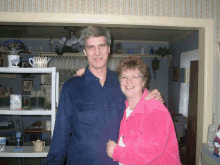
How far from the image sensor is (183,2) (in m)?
2.06

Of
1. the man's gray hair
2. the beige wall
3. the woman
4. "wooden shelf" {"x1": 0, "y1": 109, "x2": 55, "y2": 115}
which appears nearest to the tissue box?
"wooden shelf" {"x1": 0, "y1": 109, "x2": 55, "y2": 115}

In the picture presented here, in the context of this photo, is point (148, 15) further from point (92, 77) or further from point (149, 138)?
point (149, 138)

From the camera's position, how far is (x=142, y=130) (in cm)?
112

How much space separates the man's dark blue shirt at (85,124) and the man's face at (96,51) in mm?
166

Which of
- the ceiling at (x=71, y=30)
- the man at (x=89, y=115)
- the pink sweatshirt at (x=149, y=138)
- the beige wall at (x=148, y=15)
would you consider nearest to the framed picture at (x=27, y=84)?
the ceiling at (x=71, y=30)

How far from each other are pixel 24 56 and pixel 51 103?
450 centimetres

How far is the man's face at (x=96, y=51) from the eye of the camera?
4.90ft

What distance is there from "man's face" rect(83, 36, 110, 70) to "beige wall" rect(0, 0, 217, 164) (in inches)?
22.4

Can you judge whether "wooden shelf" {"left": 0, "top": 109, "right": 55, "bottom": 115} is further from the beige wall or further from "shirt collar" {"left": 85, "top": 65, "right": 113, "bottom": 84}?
the beige wall

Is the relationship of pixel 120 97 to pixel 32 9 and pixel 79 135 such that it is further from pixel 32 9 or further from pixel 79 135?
pixel 32 9

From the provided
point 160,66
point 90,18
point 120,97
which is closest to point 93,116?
point 120,97

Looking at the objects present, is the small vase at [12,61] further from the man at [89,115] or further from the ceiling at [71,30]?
the ceiling at [71,30]

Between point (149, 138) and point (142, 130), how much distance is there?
79mm

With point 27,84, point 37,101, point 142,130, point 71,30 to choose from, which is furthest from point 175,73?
point 27,84
